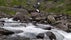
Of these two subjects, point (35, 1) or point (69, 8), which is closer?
point (69, 8)

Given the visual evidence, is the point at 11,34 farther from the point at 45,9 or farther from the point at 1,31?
the point at 45,9

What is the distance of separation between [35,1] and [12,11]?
4499 cm

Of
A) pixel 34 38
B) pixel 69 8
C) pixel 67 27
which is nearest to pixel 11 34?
pixel 34 38

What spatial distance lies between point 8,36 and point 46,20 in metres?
24.3

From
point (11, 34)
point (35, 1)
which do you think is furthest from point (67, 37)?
point (35, 1)

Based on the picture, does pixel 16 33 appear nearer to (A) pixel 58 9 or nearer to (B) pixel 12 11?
(B) pixel 12 11

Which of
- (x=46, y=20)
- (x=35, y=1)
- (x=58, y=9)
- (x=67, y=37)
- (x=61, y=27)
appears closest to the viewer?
(x=67, y=37)

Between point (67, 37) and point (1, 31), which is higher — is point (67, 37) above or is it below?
below

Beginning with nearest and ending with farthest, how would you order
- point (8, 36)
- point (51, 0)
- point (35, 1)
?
point (8, 36)
point (51, 0)
point (35, 1)

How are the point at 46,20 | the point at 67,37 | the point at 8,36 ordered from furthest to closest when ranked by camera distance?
the point at 46,20 < the point at 67,37 < the point at 8,36

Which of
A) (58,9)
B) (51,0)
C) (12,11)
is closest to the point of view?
(12,11)

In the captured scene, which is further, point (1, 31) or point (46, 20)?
point (46, 20)

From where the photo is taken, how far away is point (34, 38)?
1610 inches

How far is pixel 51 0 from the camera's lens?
12225cm
